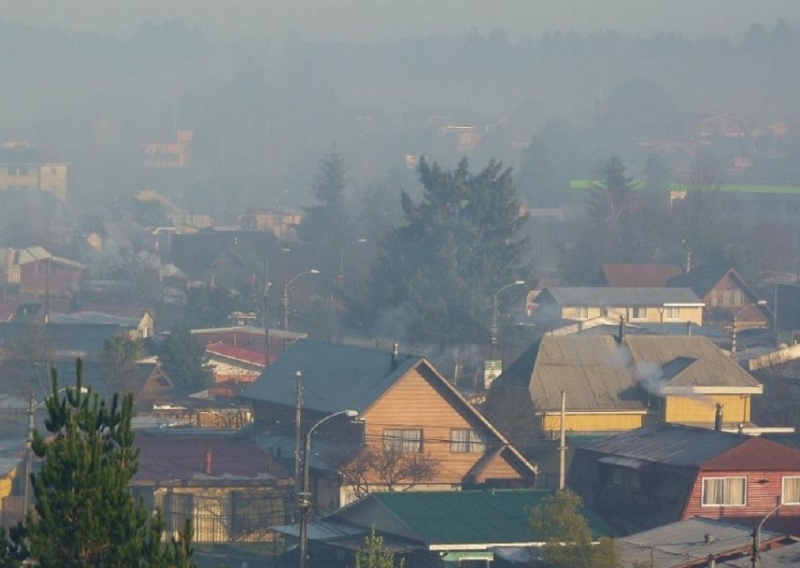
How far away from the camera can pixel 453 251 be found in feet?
135

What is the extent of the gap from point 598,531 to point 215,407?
10.4 m

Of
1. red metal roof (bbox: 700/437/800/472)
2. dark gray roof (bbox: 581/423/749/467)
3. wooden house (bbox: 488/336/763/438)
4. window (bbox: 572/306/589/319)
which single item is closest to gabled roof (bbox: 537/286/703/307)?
window (bbox: 572/306/589/319)

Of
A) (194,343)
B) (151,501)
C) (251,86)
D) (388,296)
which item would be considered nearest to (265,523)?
(151,501)

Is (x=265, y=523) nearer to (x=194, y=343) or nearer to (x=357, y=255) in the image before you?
(x=194, y=343)

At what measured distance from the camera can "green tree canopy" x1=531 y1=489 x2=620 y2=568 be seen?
15547mm

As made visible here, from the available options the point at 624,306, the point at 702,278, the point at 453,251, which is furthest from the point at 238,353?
the point at 702,278

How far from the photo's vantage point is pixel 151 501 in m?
20.6

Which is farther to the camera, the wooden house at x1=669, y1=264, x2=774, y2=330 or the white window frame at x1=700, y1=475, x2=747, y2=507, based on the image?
the wooden house at x1=669, y1=264, x2=774, y2=330

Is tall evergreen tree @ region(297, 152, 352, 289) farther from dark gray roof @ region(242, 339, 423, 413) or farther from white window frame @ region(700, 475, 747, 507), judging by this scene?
white window frame @ region(700, 475, 747, 507)

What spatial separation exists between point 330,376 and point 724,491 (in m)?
6.90

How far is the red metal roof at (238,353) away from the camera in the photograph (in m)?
33.6

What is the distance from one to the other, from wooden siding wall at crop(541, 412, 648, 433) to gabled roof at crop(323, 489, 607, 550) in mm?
5440

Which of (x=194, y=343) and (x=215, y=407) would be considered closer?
(x=215, y=407)

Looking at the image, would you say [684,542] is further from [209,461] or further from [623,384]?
[623,384]
